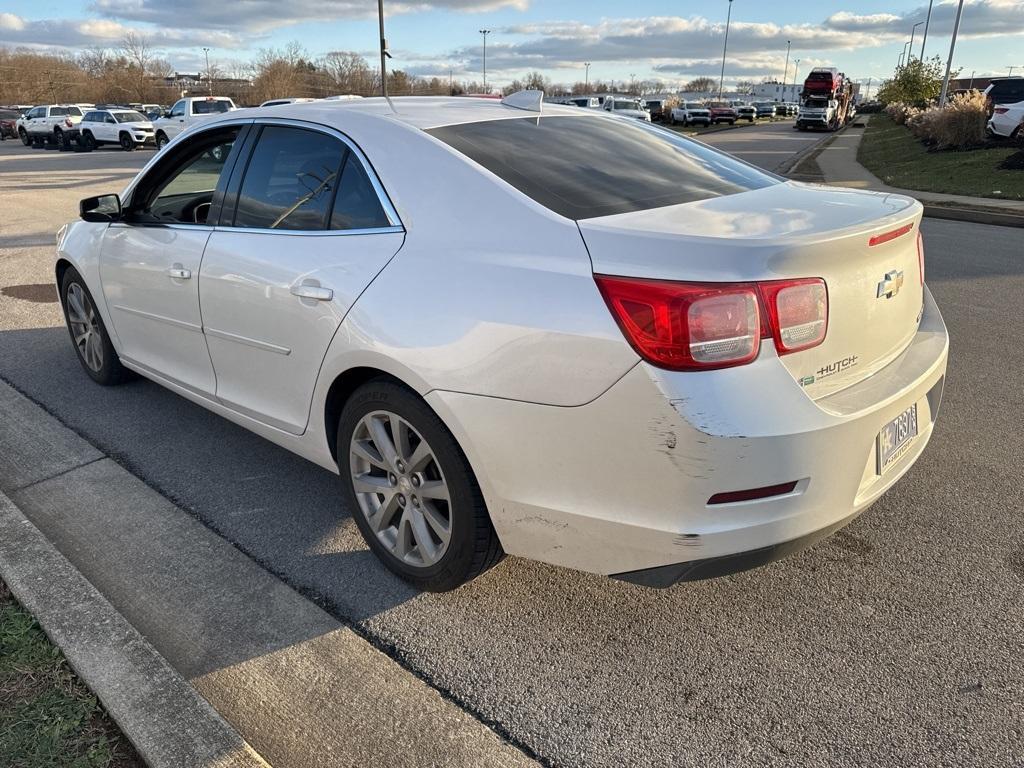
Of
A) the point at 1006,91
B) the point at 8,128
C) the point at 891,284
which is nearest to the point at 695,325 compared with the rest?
the point at 891,284

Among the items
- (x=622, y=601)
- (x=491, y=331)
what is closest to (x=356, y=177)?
(x=491, y=331)

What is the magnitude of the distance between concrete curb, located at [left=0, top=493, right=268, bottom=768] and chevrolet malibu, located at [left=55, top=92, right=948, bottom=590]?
0.88m

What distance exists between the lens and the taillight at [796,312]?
6.98 ft

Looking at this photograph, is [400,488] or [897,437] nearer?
[897,437]

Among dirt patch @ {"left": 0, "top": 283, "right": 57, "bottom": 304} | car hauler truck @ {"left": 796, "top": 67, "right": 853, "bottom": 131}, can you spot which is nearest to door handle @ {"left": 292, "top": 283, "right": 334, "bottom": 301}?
dirt patch @ {"left": 0, "top": 283, "right": 57, "bottom": 304}

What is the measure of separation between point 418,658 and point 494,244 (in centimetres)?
138

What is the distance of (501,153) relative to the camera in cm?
282

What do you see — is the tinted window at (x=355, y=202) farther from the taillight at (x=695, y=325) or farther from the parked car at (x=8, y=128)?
Answer: the parked car at (x=8, y=128)

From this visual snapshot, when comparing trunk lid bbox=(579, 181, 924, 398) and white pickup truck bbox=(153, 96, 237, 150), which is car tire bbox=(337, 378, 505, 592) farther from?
white pickup truck bbox=(153, 96, 237, 150)

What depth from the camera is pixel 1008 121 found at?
18.9 metres

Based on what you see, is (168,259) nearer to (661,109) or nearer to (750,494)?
(750,494)

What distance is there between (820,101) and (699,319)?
2054 inches

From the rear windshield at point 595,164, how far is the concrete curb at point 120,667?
72.0 inches

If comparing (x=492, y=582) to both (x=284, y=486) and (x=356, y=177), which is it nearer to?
(x=284, y=486)
